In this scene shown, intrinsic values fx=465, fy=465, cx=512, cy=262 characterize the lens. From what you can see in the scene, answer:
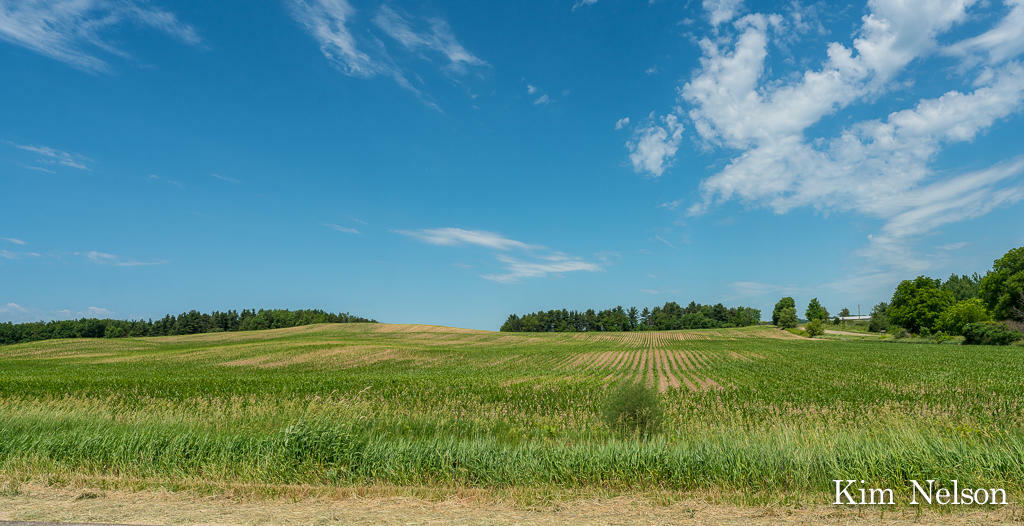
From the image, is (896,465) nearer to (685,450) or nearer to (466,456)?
(685,450)

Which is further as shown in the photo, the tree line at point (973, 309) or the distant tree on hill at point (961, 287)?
the distant tree on hill at point (961, 287)

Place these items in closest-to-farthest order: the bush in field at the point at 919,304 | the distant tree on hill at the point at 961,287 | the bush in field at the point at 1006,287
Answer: the bush in field at the point at 1006,287 < the bush in field at the point at 919,304 < the distant tree on hill at the point at 961,287

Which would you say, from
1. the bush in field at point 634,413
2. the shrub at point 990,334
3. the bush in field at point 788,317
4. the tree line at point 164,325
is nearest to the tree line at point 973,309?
the shrub at point 990,334

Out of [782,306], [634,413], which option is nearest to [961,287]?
[782,306]

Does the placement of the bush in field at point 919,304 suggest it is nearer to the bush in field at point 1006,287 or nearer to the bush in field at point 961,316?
the bush in field at point 961,316

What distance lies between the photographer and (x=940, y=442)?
7.49m

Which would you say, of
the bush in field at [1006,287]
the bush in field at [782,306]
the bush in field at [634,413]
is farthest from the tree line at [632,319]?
the bush in field at [634,413]

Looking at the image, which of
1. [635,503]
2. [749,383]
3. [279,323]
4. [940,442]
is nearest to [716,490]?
[635,503]

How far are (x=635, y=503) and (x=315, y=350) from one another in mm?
63378

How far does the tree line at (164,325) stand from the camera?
5531 inches

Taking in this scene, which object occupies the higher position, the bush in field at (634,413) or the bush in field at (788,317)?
the bush in field at (788,317)

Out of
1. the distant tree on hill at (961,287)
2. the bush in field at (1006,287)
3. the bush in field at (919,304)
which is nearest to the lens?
the bush in field at (1006,287)

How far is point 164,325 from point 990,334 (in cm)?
20508

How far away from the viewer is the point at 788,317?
145m
